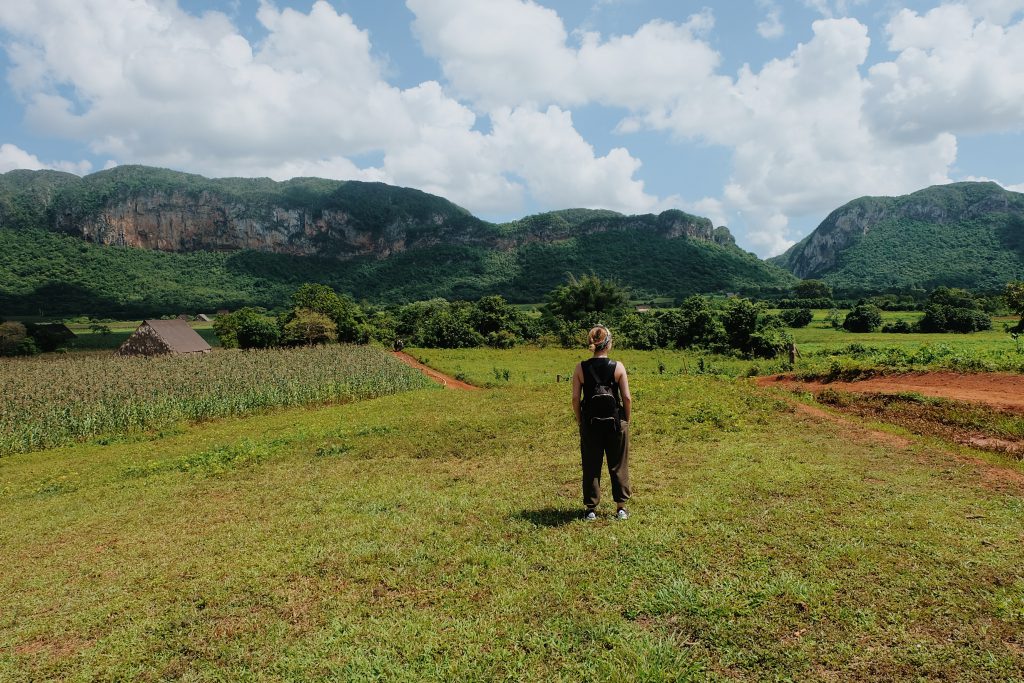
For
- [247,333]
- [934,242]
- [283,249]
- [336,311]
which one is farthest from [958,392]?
[283,249]

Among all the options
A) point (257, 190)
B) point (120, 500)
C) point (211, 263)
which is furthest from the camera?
point (257, 190)

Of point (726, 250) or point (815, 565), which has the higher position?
point (726, 250)

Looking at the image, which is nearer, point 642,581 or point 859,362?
point 642,581

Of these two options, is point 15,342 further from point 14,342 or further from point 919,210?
point 919,210

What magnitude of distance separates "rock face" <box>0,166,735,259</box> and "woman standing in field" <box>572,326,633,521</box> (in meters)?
159

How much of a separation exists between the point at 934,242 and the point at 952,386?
555 ft

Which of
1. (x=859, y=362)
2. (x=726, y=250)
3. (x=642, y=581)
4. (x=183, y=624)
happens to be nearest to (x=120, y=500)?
(x=183, y=624)

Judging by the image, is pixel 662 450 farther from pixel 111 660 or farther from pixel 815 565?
pixel 111 660

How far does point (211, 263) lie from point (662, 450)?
6576 inches

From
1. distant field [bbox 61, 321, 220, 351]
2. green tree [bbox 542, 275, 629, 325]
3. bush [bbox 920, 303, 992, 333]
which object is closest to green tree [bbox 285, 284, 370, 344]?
distant field [bbox 61, 321, 220, 351]

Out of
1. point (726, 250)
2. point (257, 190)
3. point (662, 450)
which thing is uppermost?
point (257, 190)

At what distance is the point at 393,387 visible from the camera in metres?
22.6

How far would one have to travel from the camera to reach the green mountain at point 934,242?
121062mm

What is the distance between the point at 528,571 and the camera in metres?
4.91
